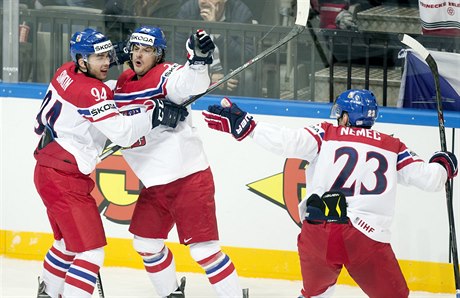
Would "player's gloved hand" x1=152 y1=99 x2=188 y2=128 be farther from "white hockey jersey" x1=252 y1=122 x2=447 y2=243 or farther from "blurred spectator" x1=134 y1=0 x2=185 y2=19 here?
"blurred spectator" x1=134 y1=0 x2=185 y2=19

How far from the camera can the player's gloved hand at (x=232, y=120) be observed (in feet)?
16.5

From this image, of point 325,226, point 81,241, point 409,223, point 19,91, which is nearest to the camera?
point 325,226

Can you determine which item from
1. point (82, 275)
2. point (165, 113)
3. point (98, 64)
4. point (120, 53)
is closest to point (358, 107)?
point (165, 113)

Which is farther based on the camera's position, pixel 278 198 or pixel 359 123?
pixel 278 198

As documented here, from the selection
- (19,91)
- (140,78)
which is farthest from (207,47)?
(19,91)

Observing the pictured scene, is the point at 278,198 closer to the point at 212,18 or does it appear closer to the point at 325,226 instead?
the point at 212,18

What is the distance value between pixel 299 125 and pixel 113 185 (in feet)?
3.32

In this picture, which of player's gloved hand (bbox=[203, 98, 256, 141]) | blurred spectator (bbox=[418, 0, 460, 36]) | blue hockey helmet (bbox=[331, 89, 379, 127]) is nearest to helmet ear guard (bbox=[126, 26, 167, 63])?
player's gloved hand (bbox=[203, 98, 256, 141])

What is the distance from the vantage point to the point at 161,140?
215 inches

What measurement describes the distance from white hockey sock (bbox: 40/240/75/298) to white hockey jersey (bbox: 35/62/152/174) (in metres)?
0.41

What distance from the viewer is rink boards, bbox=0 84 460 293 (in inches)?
242

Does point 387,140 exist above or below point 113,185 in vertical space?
above

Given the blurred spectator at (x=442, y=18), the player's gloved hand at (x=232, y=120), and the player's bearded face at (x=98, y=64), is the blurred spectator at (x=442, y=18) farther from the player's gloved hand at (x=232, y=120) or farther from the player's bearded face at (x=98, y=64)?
the player's bearded face at (x=98, y=64)

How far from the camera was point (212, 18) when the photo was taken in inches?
255
